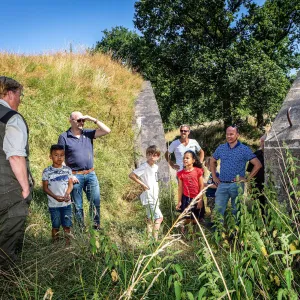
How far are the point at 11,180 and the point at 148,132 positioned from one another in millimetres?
5348

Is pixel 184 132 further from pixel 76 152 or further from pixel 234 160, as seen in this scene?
pixel 76 152

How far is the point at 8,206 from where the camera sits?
2918mm

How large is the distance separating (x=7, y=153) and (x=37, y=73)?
20.0ft

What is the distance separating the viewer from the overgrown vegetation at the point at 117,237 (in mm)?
2078

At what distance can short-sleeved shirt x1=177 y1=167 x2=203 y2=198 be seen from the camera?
5026mm

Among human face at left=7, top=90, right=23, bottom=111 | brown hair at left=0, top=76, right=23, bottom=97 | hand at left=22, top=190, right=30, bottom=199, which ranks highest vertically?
brown hair at left=0, top=76, right=23, bottom=97

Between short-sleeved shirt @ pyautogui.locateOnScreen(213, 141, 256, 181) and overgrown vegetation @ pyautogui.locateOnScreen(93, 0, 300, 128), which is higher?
overgrown vegetation @ pyautogui.locateOnScreen(93, 0, 300, 128)

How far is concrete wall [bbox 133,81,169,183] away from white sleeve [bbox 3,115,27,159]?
4.44 m

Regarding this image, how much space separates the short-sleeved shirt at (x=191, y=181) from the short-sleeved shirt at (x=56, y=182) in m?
1.73

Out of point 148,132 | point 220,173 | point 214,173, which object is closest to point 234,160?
point 220,173

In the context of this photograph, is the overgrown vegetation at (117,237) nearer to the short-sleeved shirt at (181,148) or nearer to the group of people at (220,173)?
the group of people at (220,173)

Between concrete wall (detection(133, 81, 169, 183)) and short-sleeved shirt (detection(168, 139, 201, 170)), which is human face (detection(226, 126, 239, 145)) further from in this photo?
concrete wall (detection(133, 81, 169, 183))

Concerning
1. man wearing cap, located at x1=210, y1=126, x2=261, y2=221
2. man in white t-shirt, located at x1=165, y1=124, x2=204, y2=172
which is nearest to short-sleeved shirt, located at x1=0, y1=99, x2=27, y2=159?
man wearing cap, located at x1=210, y1=126, x2=261, y2=221

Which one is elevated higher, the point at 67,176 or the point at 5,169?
the point at 5,169
